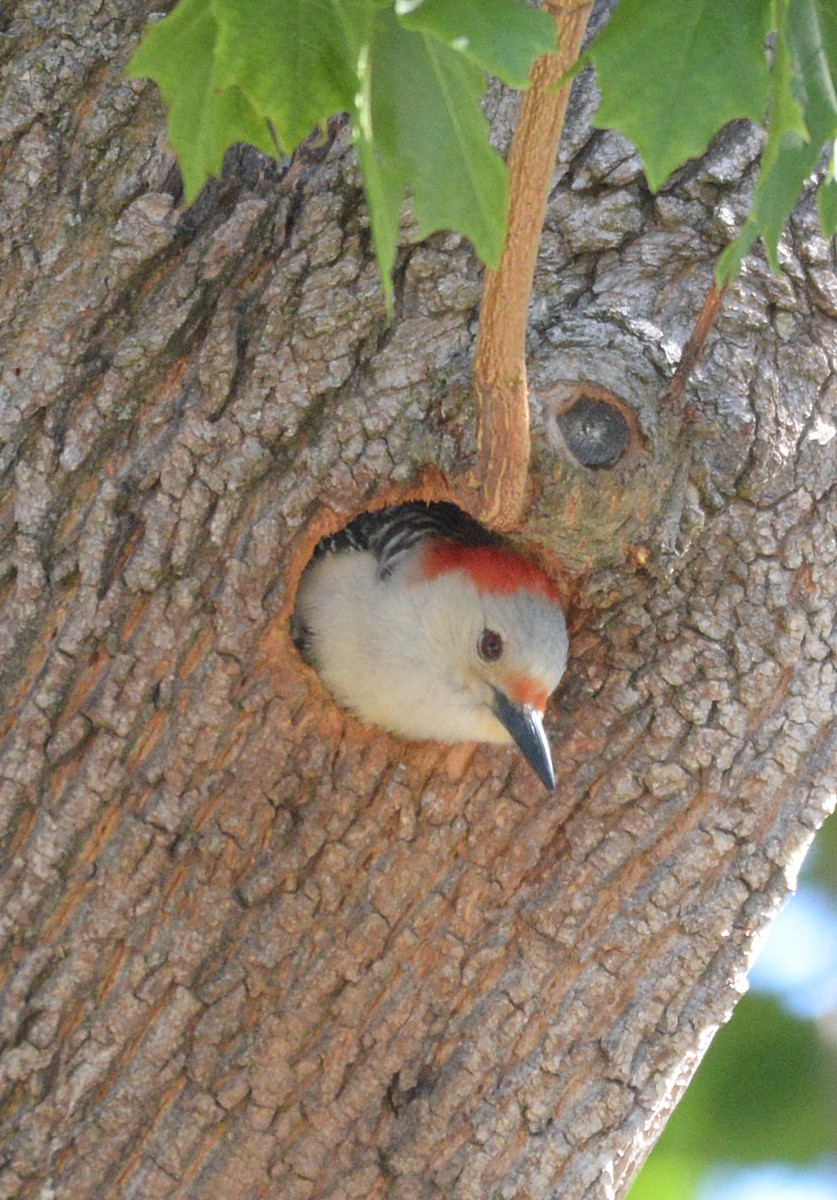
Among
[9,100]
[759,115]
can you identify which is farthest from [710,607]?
Answer: [9,100]

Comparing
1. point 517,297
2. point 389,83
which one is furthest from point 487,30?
point 517,297

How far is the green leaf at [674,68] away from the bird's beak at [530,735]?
6.01 ft

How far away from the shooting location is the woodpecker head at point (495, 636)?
12.5 ft

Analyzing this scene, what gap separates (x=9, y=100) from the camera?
354 cm

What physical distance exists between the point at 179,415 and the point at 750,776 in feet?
5.98

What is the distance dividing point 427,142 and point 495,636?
2.34 m

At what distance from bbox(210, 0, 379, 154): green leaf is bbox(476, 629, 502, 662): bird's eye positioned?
7.85 ft

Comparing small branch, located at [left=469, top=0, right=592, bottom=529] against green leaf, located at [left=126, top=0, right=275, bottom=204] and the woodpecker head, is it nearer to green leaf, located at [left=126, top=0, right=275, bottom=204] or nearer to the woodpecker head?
green leaf, located at [left=126, top=0, right=275, bottom=204]

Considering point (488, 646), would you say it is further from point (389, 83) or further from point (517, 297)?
point (389, 83)

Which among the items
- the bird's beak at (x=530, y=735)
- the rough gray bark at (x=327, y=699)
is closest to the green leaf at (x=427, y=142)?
the rough gray bark at (x=327, y=699)

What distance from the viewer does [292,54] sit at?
1.98 m

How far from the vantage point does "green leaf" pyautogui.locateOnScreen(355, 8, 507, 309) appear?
2.00 meters

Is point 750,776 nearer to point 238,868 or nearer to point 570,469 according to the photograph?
point 570,469

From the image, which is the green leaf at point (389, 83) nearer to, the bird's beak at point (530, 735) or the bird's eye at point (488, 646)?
the bird's beak at point (530, 735)
